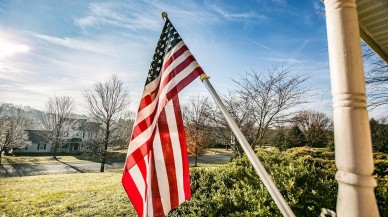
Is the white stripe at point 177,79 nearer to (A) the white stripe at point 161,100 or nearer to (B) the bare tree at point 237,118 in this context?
(A) the white stripe at point 161,100

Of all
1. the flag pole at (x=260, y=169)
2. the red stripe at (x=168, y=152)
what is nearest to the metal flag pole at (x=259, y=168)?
the flag pole at (x=260, y=169)

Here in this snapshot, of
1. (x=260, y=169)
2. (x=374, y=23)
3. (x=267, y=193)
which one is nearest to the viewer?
(x=260, y=169)

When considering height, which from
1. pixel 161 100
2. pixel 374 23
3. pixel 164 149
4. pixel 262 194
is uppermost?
pixel 374 23

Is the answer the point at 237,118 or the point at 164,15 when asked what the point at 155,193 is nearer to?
the point at 164,15

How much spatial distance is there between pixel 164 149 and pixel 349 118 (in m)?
1.93

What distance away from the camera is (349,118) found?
1228mm

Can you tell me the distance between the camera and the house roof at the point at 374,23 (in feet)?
6.97

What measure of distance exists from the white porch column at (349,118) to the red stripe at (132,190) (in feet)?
7.21

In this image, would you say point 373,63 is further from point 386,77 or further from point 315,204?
point 315,204

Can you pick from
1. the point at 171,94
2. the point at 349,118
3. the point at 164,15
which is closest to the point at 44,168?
the point at 164,15

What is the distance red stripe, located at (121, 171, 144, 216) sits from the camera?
278 cm

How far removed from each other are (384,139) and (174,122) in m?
22.1

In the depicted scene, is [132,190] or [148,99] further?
[148,99]

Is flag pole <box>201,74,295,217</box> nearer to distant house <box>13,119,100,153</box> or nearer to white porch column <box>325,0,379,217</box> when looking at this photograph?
white porch column <box>325,0,379,217</box>
